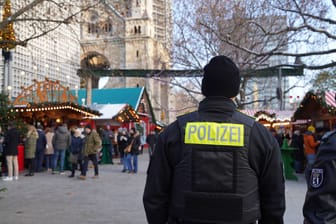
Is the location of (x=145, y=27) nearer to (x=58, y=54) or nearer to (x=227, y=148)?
(x=58, y=54)

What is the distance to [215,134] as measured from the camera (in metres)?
2.43

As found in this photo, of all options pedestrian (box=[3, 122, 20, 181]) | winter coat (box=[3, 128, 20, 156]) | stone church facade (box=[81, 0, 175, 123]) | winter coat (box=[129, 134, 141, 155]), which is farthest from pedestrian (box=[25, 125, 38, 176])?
stone church facade (box=[81, 0, 175, 123])

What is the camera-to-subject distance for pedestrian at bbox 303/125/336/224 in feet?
6.98

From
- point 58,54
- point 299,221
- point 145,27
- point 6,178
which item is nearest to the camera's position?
point 299,221

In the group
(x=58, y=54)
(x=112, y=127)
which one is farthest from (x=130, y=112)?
(x=58, y=54)

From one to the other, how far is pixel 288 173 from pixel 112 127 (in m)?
16.3

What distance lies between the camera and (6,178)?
11328 millimetres

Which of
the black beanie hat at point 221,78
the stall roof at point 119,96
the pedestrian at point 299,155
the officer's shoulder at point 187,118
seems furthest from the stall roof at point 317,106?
the stall roof at point 119,96

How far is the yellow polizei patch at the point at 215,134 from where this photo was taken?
95.0 inches

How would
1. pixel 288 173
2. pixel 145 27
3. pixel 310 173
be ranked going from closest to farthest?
pixel 310 173
pixel 288 173
pixel 145 27

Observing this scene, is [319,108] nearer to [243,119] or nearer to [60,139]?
[60,139]

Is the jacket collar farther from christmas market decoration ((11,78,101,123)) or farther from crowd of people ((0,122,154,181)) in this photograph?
christmas market decoration ((11,78,101,123))

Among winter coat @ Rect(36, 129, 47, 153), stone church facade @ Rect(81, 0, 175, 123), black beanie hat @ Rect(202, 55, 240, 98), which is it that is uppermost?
stone church facade @ Rect(81, 0, 175, 123)

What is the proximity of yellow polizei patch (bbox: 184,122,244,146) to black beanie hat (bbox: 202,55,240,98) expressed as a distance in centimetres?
25
